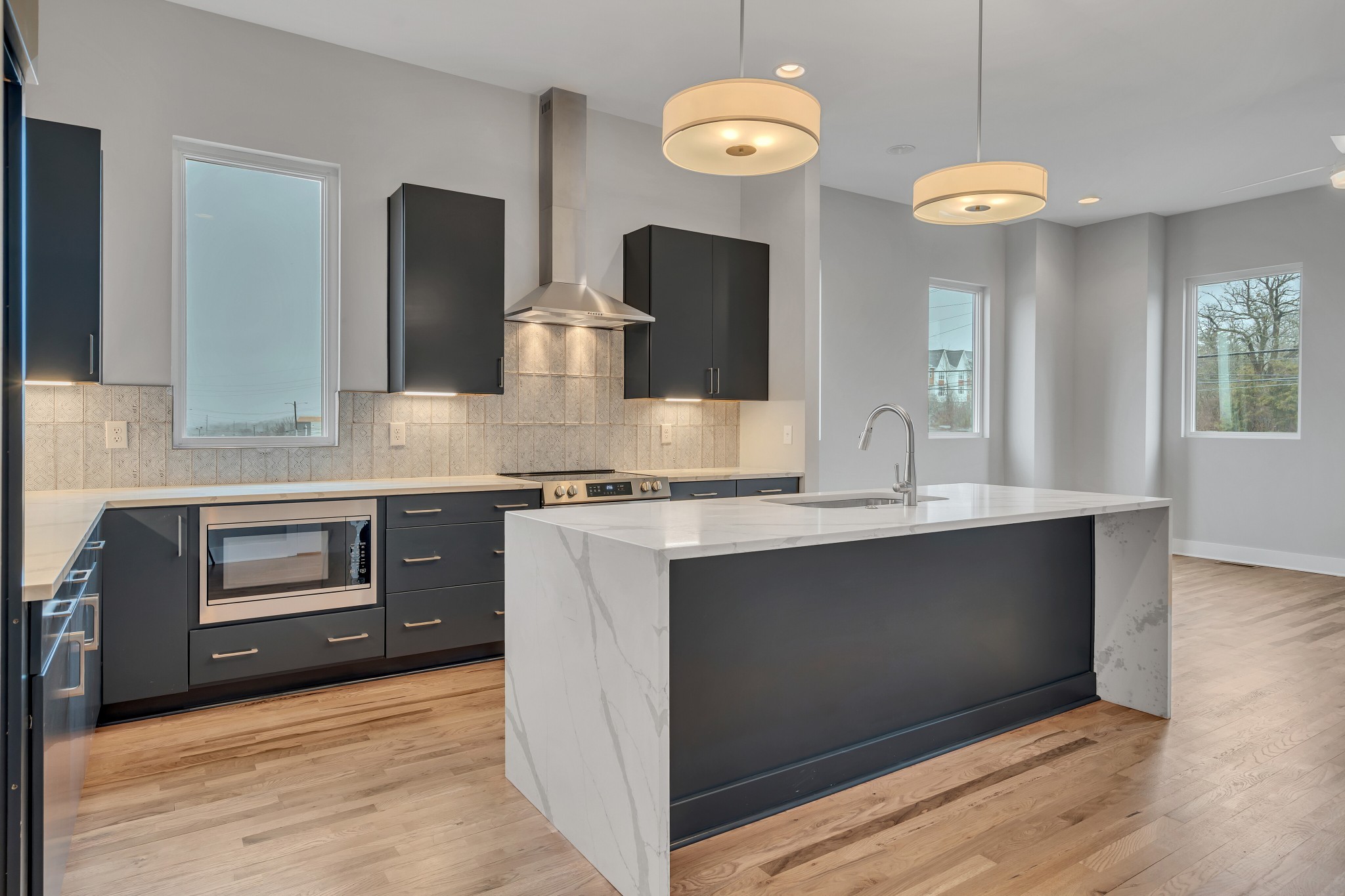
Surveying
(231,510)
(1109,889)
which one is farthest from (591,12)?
(1109,889)

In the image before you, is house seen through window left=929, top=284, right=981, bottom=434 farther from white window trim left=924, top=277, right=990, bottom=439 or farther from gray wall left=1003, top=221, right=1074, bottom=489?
gray wall left=1003, top=221, right=1074, bottom=489

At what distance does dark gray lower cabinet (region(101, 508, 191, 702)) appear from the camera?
291 centimetres

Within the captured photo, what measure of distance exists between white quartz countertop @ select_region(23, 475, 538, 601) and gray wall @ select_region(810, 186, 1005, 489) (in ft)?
9.54

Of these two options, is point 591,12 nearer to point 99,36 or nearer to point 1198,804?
point 99,36

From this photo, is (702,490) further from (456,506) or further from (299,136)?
(299,136)

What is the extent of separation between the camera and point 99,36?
130 inches

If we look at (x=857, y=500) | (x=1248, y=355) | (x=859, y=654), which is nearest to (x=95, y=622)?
(x=859, y=654)

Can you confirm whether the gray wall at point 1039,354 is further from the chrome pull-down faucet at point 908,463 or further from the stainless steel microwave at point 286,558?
the stainless steel microwave at point 286,558

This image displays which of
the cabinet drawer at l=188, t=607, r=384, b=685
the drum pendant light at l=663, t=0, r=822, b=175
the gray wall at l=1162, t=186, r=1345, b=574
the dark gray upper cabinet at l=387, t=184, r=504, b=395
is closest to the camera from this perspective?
the drum pendant light at l=663, t=0, r=822, b=175

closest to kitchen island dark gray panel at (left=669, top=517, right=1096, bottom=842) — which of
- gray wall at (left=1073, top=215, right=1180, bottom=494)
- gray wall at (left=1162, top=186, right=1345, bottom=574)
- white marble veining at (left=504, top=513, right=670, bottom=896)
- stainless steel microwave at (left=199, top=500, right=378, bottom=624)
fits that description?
white marble veining at (left=504, top=513, right=670, bottom=896)

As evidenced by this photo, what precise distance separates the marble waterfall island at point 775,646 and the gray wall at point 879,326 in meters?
2.69

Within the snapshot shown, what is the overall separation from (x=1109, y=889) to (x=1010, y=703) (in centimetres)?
107

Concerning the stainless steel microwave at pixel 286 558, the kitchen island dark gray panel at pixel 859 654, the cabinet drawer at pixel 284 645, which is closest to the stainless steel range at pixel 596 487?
the stainless steel microwave at pixel 286 558

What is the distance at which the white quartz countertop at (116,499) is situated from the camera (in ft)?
5.41
